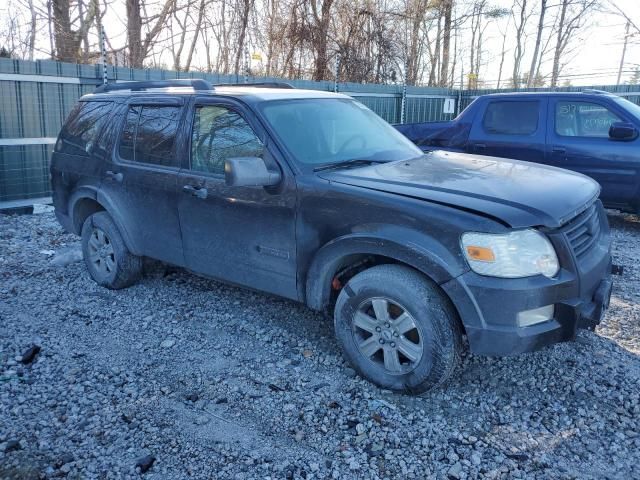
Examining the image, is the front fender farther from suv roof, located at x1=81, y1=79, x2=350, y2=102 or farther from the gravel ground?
suv roof, located at x1=81, y1=79, x2=350, y2=102

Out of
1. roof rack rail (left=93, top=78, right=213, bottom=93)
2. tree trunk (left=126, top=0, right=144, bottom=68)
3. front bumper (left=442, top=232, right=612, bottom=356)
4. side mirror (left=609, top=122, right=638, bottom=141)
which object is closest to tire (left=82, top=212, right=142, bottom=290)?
roof rack rail (left=93, top=78, right=213, bottom=93)

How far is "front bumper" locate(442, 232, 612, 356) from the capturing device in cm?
291

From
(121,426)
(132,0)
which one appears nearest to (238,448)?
(121,426)

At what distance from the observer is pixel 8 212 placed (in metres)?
8.30

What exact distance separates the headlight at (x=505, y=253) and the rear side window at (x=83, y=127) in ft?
11.9

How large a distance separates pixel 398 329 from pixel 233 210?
1.47m

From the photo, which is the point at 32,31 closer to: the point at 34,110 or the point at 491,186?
the point at 34,110

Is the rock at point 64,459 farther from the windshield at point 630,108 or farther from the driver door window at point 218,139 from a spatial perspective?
the windshield at point 630,108

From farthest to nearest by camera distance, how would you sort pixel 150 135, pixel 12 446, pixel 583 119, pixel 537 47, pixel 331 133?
pixel 537 47, pixel 583 119, pixel 150 135, pixel 331 133, pixel 12 446

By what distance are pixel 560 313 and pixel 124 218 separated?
3.56m

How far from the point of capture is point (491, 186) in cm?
332

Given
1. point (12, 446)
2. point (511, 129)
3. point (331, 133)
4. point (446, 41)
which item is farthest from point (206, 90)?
point (446, 41)

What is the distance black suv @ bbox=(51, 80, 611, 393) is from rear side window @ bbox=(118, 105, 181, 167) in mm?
15

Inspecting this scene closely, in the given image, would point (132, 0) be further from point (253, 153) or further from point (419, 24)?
point (253, 153)
